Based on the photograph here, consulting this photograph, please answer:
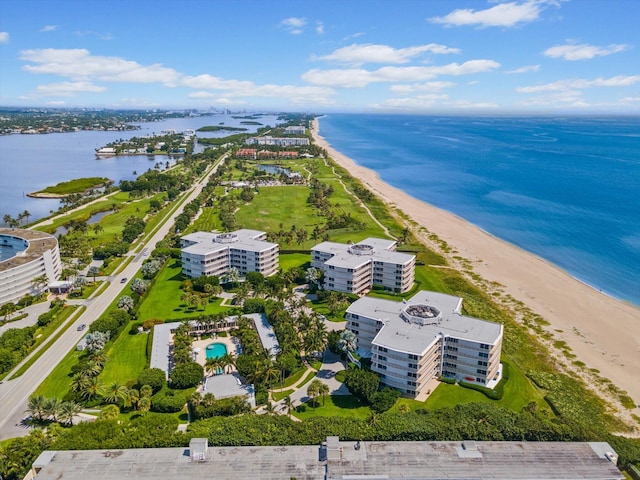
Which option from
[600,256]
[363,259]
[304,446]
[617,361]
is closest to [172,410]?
[304,446]

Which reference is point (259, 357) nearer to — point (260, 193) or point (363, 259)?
point (363, 259)

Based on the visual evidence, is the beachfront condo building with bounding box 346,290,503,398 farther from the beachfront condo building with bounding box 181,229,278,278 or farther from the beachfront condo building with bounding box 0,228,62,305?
the beachfront condo building with bounding box 0,228,62,305

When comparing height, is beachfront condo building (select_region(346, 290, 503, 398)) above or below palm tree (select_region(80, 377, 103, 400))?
above

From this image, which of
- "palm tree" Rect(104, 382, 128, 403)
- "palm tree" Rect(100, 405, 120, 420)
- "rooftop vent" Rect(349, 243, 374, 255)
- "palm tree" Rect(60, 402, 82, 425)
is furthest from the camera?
"rooftop vent" Rect(349, 243, 374, 255)

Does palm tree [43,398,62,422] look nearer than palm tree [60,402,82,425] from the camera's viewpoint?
No

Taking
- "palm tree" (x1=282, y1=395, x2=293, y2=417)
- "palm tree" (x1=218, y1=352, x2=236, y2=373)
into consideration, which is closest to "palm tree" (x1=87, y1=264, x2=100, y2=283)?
"palm tree" (x1=218, y1=352, x2=236, y2=373)

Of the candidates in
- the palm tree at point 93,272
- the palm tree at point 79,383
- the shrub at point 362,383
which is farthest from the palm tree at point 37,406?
the palm tree at point 93,272

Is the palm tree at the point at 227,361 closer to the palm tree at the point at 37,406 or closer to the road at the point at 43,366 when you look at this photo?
the palm tree at the point at 37,406

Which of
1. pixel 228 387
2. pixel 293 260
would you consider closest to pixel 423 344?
pixel 228 387
